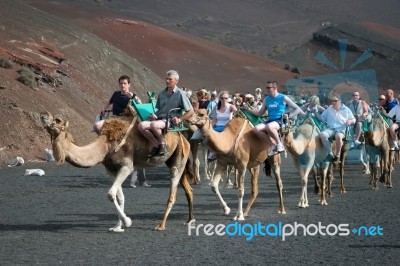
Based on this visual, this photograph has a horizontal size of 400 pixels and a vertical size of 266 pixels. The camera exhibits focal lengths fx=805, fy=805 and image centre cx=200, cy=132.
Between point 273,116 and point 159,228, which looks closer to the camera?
point 159,228

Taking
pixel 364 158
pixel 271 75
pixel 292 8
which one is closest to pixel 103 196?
pixel 364 158

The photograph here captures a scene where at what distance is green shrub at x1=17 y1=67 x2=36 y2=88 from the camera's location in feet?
116

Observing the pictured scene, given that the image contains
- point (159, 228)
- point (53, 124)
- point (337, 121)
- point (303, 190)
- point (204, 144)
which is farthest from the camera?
point (337, 121)

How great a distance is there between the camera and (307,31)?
142500 millimetres

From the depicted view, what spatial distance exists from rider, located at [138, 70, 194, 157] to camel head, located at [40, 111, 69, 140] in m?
1.55

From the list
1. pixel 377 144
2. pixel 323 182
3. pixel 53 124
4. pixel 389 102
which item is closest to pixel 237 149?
pixel 323 182

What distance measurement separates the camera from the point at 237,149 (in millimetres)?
14562

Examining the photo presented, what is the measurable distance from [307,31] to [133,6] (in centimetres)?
3254

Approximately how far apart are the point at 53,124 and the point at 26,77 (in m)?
24.5

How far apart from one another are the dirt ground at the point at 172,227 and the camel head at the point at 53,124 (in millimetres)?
1620

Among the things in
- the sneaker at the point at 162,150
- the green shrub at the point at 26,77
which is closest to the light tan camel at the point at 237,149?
the sneaker at the point at 162,150

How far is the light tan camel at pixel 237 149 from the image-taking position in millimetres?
13906

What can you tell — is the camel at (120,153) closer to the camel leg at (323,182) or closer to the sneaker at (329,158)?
the camel leg at (323,182)

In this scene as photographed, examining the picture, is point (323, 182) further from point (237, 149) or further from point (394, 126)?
point (394, 126)
